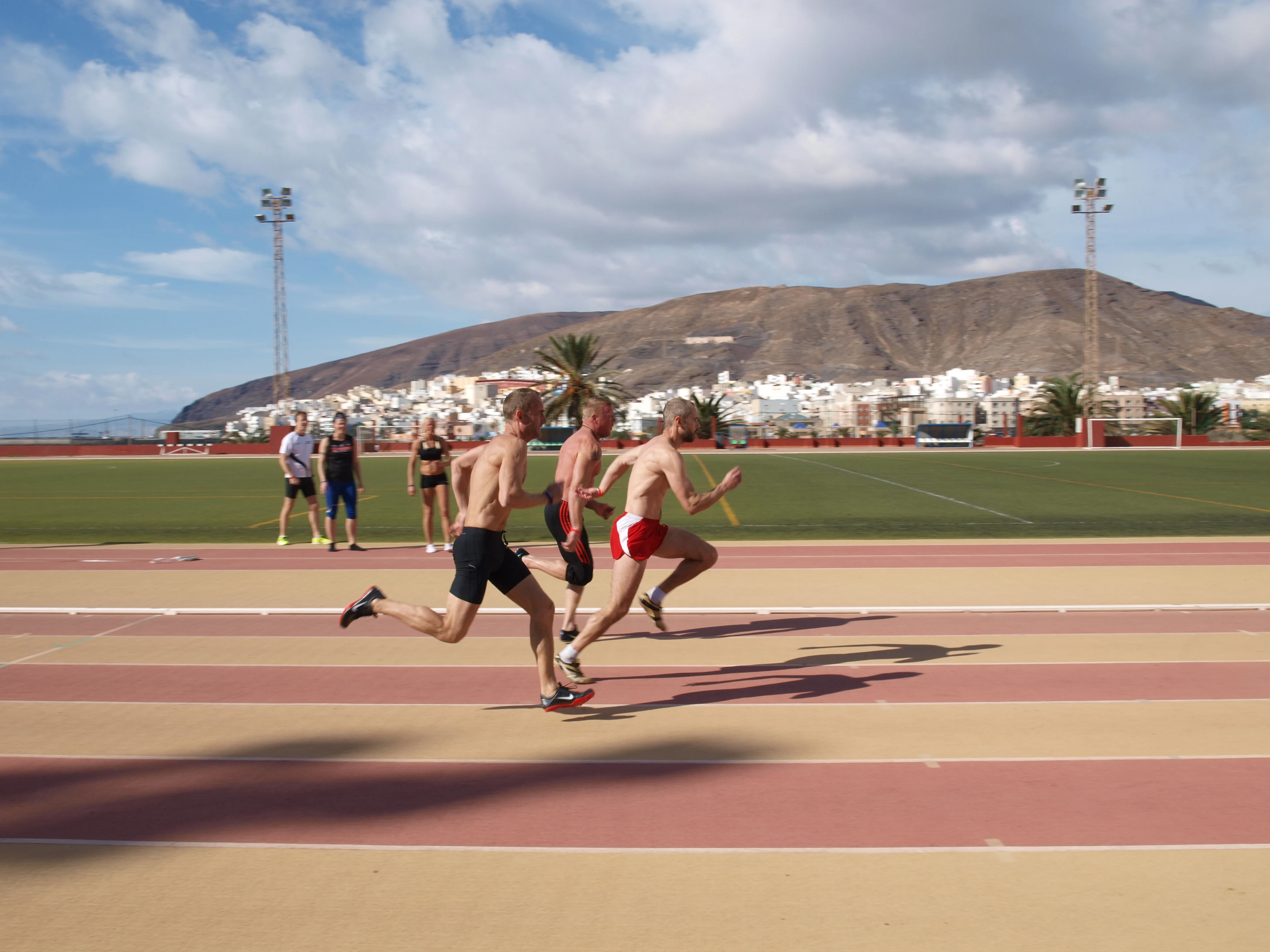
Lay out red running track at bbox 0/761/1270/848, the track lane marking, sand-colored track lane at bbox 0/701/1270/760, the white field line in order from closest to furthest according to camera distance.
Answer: red running track at bbox 0/761/1270/848, sand-colored track lane at bbox 0/701/1270/760, the white field line, the track lane marking

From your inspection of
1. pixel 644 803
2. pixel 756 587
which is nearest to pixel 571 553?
pixel 644 803

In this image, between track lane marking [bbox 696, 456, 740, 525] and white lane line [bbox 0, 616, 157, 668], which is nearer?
white lane line [bbox 0, 616, 157, 668]

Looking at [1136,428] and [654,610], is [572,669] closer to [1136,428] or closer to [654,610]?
[654,610]

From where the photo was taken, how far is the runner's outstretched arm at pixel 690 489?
5.96 m

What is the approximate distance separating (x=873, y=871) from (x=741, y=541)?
34.4ft

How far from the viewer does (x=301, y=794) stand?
4.52 m

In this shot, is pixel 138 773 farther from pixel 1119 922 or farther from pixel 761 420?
pixel 761 420

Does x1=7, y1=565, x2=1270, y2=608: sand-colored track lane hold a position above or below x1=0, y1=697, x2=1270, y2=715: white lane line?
above

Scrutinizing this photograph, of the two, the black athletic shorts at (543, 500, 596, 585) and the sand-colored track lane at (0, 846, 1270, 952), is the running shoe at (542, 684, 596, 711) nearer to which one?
the black athletic shorts at (543, 500, 596, 585)

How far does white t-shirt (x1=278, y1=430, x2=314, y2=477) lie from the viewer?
13.5 meters

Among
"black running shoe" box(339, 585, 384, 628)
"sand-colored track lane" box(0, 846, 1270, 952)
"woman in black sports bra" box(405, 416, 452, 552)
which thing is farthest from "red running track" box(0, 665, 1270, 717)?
"woman in black sports bra" box(405, 416, 452, 552)

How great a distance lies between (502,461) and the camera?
544 centimetres

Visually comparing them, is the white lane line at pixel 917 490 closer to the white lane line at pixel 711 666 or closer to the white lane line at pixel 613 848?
the white lane line at pixel 711 666

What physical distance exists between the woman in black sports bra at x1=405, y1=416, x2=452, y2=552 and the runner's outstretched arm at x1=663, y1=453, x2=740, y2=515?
6.79 meters
